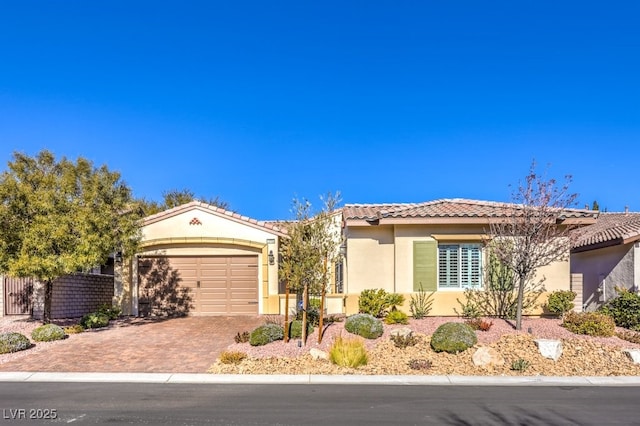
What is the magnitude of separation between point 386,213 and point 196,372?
27.3 ft

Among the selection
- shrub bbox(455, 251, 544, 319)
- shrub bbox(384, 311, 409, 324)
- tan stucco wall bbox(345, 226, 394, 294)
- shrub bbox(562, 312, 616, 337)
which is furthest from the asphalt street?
tan stucco wall bbox(345, 226, 394, 294)

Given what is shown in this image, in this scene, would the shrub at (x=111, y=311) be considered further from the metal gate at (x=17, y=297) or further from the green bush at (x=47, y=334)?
the metal gate at (x=17, y=297)

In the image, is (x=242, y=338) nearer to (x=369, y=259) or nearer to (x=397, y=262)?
(x=369, y=259)

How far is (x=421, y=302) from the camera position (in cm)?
1700

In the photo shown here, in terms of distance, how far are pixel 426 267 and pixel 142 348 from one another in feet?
30.4

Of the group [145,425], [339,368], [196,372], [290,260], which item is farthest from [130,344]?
[145,425]

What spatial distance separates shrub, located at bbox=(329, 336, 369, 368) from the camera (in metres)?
11.9

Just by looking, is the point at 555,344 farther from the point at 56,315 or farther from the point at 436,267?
the point at 56,315

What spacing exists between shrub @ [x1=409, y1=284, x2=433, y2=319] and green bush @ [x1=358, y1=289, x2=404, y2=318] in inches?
19.3

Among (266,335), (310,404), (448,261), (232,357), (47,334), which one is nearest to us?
(310,404)

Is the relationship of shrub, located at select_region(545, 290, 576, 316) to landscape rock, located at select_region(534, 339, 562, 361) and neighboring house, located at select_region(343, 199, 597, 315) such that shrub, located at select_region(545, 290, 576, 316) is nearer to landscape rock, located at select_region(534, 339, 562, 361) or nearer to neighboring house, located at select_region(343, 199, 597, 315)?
neighboring house, located at select_region(343, 199, 597, 315)

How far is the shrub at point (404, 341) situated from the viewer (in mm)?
13133

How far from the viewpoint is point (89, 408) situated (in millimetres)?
8562

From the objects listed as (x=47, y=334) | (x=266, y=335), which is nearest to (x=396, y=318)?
(x=266, y=335)
